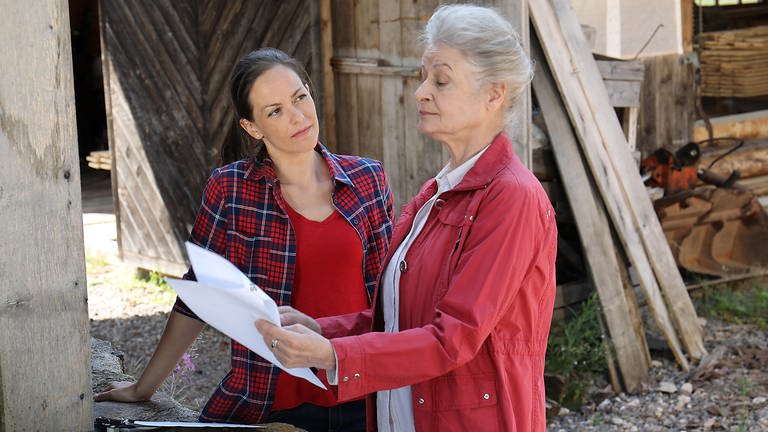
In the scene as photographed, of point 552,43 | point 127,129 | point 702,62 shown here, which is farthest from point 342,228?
point 702,62

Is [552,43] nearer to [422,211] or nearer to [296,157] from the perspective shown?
[296,157]

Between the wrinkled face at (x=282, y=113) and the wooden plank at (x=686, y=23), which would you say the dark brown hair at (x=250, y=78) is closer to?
the wrinkled face at (x=282, y=113)

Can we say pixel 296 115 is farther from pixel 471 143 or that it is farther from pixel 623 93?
pixel 623 93

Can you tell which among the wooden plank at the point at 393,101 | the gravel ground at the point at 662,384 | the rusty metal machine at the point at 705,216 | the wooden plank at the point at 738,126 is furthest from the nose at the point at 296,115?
the wooden plank at the point at 738,126

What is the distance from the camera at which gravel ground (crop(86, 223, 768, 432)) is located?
17.4 ft

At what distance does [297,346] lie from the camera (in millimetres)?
1834

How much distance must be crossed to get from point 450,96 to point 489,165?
176mm

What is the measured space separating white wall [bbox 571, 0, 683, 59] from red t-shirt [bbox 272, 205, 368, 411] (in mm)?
5260

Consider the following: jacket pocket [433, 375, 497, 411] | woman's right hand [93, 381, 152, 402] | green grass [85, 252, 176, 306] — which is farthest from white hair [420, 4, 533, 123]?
green grass [85, 252, 176, 306]

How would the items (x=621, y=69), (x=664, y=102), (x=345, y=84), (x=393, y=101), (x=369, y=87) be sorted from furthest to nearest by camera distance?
(x=664, y=102)
(x=621, y=69)
(x=345, y=84)
(x=369, y=87)
(x=393, y=101)

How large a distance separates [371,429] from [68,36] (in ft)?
3.78

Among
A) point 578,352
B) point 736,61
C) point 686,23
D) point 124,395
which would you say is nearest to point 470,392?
point 124,395

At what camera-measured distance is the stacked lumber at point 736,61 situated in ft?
28.3

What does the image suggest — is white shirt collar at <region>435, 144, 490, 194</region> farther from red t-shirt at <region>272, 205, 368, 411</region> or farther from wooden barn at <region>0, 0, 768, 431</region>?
wooden barn at <region>0, 0, 768, 431</region>
